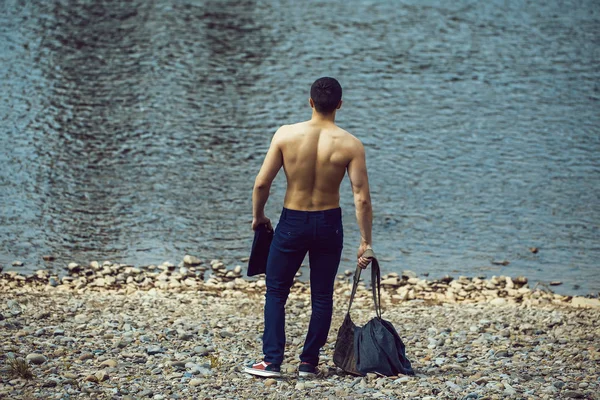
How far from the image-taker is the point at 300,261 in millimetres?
8094

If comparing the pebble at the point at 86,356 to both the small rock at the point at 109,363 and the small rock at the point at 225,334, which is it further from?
the small rock at the point at 225,334

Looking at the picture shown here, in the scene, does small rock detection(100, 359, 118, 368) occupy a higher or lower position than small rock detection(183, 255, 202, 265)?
higher

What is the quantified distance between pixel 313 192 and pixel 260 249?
86 centimetres

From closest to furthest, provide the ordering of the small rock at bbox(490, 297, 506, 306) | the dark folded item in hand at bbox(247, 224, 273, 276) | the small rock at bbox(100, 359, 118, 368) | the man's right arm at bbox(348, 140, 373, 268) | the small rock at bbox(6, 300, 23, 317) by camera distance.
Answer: the man's right arm at bbox(348, 140, 373, 268)
the dark folded item in hand at bbox(247, 224, 273, 276)
the small rock at bbox(100, 359, 118, 368)
the small rock at bbox(6, 300, 23, 317)
the small rock at bbox(490, 297, 506, 306)

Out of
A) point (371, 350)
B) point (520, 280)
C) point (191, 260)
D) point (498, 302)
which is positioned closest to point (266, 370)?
point (371, 350)

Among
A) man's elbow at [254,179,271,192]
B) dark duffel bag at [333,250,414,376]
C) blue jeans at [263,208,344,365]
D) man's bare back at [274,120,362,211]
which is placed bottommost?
dark duffel bag at [333,250,414,376]

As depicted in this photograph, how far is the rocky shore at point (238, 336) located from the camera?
7.93 meters

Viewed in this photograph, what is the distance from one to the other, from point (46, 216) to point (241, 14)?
2275 cm

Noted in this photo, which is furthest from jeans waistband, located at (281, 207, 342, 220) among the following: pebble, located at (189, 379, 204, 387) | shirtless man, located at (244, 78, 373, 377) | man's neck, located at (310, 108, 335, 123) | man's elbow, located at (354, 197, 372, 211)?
pebble, located at (189, 379, 204, 387)

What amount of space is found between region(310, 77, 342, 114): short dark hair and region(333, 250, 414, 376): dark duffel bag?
4.68ft

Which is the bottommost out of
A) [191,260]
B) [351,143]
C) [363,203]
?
[191,260]

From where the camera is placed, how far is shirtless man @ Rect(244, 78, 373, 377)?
7.83m

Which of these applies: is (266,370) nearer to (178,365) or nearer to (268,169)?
(178,365)

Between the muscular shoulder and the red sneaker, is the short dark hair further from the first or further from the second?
the red sneaker
